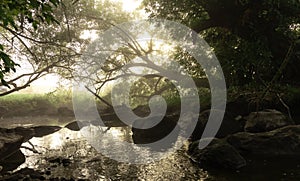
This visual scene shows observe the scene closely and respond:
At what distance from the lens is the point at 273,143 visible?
11.2 metres

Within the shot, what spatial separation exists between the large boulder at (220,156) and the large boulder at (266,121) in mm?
4560

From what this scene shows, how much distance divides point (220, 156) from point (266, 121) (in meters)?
5.54

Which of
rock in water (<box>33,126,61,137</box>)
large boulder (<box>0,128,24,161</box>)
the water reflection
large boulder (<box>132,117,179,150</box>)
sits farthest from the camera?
rock in water (<box>33,126,61,137</box>)

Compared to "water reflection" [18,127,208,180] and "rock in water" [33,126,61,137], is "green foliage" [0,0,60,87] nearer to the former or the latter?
"water reflection" [18,127,208,180]

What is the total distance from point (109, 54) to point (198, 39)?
22.7 ft

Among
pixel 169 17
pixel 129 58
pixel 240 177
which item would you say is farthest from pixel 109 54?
pixel 240 177

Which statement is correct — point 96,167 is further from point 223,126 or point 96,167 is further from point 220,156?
point 223,126

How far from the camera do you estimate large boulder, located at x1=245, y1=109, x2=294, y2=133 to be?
14023 mm

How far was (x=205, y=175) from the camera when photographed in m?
9.01

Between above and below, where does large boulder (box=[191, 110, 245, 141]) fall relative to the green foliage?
below

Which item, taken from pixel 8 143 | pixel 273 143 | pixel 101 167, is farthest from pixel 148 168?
pixel 8 143

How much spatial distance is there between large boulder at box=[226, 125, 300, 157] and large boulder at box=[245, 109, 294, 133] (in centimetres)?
259

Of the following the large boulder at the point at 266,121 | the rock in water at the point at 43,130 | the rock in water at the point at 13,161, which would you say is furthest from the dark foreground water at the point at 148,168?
the rock in water at the point at 43,130

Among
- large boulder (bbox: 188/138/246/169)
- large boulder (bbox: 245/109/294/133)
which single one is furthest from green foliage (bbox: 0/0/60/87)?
large boulder (bbox: 245/109/294/133)
